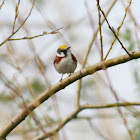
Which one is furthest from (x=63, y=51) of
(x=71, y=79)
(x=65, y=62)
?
(x=71, y=79)

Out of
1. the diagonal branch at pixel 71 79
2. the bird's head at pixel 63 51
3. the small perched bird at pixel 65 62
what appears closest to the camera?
the diagonal branch at pixel 71 79

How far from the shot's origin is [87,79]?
945cm

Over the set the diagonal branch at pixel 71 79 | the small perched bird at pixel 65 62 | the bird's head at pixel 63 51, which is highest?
the bird's head at pixel 63 51

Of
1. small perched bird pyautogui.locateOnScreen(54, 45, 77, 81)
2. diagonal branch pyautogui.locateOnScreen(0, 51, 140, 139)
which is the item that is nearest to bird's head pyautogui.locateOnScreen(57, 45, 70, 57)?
small perched bird pyautogui.locateOnScreen(54, 45, 77, 81)

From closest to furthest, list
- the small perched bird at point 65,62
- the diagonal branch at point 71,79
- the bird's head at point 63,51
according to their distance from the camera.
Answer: the diagonal branch at point 71,79
the small perched bird at point 65,62
the bird's head at point 63,51

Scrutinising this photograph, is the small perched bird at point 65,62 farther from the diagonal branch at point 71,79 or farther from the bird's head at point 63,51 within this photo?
the diagonal branch at point 71,79

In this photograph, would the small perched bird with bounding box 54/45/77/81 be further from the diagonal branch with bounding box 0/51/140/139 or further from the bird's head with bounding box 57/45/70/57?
the diagonal branch with bounding box 0/51/140/139

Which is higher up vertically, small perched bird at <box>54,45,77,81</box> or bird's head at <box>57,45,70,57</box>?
bird's head at <box>57,45,70,57</box>

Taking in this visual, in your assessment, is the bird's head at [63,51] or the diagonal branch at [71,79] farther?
the bird's head at [63,51]

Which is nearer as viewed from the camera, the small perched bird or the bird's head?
the small perched bird

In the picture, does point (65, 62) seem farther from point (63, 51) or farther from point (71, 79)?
point (71, 79)

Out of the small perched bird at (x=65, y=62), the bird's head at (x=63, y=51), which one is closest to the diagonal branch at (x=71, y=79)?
the small perched bird at (x=65, y=62)

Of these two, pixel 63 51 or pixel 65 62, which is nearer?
pixel 65 62

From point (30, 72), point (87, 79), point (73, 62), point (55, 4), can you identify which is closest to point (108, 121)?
point (87, 79)
